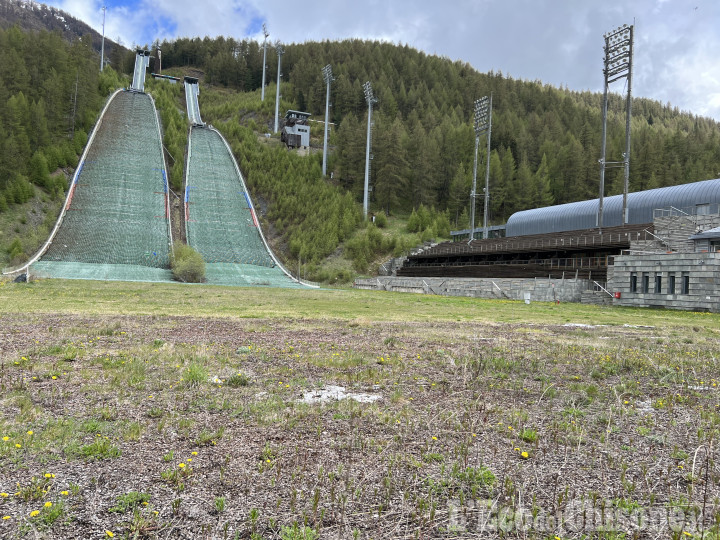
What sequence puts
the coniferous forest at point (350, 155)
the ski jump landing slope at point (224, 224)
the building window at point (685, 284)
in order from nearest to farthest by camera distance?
the building window at point (685, 284)
the ski jump landing slope at point (224, 224)
the coniferous forest at point (350, 155)

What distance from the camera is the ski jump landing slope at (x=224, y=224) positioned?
48.4 meters

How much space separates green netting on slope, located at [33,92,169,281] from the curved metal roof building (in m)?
44.2

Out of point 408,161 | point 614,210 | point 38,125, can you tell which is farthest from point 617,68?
point 38,125

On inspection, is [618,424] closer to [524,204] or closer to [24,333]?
[24,333]

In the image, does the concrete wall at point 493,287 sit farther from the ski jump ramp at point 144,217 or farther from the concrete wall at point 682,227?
the ski jump ramp at point 144,217

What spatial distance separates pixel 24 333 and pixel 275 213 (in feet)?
172

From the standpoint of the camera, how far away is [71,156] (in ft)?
207

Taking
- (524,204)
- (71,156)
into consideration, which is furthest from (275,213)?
(524,204)

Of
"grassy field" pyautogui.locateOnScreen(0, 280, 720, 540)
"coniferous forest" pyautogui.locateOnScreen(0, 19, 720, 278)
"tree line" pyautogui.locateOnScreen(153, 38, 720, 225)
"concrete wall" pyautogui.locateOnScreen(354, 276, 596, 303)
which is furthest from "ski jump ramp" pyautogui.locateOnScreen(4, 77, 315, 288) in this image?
"grassy field" pyautogui.locateOnScreen(0, 280, 720, 540)

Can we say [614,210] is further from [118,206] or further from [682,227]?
[118,206]

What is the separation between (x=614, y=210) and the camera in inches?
2069

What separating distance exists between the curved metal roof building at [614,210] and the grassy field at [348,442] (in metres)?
42.1

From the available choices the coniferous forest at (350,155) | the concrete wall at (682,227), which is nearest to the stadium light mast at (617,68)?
the concrete wall at (682,227)

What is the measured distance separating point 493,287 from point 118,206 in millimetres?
42899
